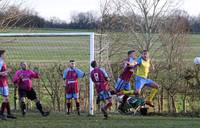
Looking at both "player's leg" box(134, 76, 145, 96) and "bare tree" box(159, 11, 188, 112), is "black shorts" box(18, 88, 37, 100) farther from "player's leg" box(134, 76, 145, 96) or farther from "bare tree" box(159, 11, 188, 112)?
"bare tree" box(159, 11, 188, 112)

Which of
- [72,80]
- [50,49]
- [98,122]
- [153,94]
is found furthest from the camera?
[50,49]

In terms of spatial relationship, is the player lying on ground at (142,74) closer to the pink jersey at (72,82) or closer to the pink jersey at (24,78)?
the pink jersey at (72,82)

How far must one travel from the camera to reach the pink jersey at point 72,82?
21094 mm

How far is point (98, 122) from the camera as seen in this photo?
18.6m

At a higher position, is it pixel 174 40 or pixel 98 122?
pixel 174 40

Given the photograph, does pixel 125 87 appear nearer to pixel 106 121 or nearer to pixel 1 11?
pixel 106 121

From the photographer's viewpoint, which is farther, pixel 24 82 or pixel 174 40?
pixel 174 40

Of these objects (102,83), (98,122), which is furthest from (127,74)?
(98,122)

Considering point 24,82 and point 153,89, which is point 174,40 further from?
point 24,82

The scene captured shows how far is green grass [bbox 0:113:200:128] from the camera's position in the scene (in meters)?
17.7

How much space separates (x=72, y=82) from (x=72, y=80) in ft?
0.25

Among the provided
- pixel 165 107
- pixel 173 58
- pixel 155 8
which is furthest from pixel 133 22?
pixel 165 107

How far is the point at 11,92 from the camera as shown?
913 inches

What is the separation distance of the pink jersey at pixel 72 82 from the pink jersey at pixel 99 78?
60.1 inches
